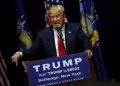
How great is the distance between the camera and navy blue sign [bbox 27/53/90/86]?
8.85 ft

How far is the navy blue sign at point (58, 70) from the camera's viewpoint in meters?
2.70

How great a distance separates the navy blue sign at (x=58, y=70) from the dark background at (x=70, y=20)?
3.70 feet

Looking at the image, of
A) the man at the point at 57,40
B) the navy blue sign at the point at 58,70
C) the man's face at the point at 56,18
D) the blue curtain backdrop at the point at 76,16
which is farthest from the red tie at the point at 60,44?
the blue curtain backdrop at the point at 76,16

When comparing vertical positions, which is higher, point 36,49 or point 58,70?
point 36,49

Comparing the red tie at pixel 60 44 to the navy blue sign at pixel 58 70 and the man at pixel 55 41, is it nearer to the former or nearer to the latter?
the man at pixel 55 41

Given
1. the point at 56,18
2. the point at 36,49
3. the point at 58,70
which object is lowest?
the point at 58,70

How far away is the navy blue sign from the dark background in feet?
3.70

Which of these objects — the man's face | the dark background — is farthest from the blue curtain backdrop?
the man's face

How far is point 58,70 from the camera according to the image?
274 cm

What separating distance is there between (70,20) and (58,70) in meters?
1.26

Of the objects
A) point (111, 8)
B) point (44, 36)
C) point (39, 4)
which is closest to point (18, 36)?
point (39, 4)

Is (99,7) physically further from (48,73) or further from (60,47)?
(48,73)

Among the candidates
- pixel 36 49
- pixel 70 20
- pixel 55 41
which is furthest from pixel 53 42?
pixel 70 20

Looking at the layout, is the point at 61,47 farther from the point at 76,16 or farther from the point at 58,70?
the point at 76,16
